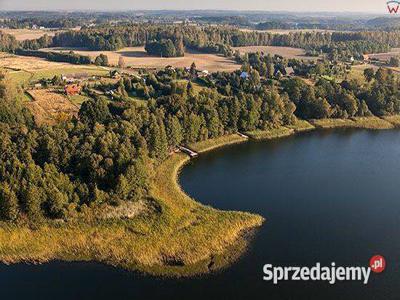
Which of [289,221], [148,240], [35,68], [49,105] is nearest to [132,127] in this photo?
[148,240]

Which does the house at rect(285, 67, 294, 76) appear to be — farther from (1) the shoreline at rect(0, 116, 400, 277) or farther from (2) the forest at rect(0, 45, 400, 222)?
(1) the shoreline at rect(0, 116, 400, 277)

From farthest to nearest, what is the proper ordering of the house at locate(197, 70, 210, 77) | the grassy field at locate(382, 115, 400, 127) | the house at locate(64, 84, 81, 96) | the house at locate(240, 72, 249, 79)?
the house at locate(197, 70, 210, 77) < the house at locate(240, 72, 249, 79) < the house at locate(64, 84, 81, 96) < the grassy field at locate(382, 115, 400, 127)

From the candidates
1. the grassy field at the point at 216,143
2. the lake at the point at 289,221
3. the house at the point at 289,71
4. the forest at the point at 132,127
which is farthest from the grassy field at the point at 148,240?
the house at the point at 289,71

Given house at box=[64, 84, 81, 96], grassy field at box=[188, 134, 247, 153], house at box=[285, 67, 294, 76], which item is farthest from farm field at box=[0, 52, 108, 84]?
grassy field at box=[188, 134, 247, 153]

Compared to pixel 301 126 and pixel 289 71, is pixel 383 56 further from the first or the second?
pixel 301 126

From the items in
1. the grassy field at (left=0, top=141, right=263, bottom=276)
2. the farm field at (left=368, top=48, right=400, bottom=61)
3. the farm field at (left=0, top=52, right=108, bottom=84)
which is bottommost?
the grassy field at (left=0, top=141, right=263, bottom=276)
